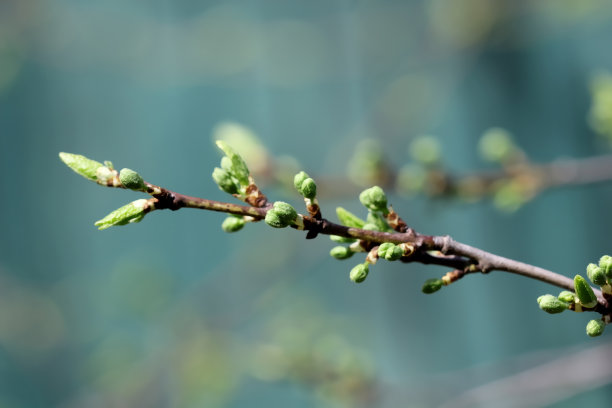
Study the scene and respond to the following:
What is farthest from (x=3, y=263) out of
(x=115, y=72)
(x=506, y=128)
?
(x=506, y=128)

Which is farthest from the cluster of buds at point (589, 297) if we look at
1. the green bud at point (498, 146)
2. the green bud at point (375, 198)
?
the green bud at point (498, 146)

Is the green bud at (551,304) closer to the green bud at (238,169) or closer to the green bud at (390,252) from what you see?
the green bud at (390,252)

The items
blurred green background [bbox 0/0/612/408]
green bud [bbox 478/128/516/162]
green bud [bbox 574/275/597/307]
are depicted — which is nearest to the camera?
green bud [bbox 574/275/597/307]

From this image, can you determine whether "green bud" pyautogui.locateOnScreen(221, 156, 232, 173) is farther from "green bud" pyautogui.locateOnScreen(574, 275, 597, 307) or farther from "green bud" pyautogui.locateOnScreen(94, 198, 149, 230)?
"green bud" pyautogui.locateOnScreen(574, 275, 597, 307)

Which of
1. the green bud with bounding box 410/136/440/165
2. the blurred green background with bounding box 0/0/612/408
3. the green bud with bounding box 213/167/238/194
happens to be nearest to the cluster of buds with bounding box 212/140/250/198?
the green bud with bounding box 213/167/238/194

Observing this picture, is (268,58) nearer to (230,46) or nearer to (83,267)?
(230,46)

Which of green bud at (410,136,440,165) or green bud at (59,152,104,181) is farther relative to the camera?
green bud at (410,136,440,165)
